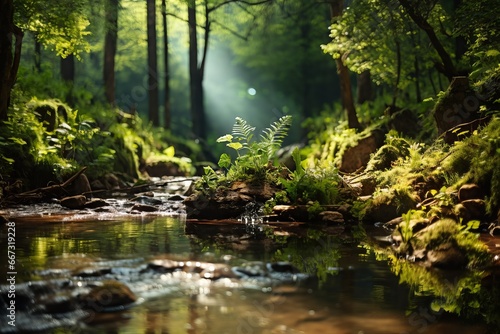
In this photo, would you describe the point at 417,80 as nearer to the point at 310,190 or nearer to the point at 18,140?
the point at 310,190

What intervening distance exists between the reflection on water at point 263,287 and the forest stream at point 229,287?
0.01 metres

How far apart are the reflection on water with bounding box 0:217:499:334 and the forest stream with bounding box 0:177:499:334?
1 cm

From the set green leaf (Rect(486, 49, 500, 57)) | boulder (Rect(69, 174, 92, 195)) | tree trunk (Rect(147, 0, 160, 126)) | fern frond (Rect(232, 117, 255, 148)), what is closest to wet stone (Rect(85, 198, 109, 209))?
boulder (Rect(69, 174, 92, 195))

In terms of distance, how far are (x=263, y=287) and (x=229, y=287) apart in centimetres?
33

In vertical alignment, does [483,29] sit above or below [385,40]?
below

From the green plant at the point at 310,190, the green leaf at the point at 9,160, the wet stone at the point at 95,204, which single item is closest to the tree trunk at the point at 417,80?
the green plant at the point at 310,190

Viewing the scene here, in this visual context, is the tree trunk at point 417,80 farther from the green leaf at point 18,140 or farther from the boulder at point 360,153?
the green leaf at point 18,140

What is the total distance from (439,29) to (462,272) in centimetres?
1027

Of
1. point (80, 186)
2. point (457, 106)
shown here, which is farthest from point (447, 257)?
point (80, 186)

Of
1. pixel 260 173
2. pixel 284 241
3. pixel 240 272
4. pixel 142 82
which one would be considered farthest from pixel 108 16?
pixel 142 82

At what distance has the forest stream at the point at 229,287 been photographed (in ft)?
14.6

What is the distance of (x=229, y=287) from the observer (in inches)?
214

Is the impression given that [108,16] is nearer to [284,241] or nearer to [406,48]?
[406,48]

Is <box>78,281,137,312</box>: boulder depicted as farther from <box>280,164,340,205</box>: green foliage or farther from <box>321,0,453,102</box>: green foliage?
<box>321,0,453,102</box>: green foliage
